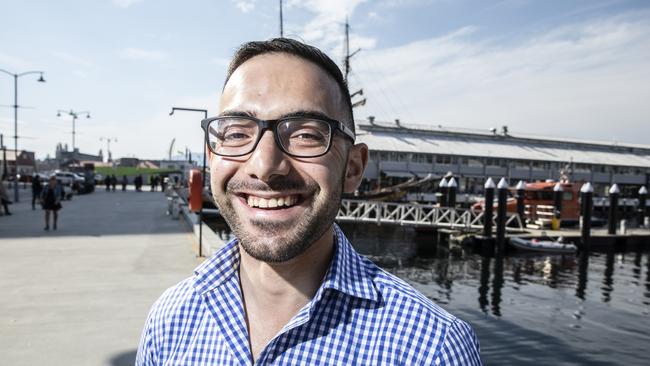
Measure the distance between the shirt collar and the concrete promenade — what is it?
3.49 metres

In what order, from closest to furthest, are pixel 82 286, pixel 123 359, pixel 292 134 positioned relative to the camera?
pixel 292 134 < pixel 123 359 < pixel 82 286

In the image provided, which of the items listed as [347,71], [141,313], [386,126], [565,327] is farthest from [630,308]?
[386,126]

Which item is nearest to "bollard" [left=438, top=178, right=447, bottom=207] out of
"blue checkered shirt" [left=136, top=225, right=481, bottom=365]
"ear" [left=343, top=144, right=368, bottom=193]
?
"ear" [left=343, top=144, right=368, bottom=193]

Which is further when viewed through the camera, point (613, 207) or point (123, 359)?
point (613, 207)

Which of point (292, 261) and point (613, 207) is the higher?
point (292, 261)

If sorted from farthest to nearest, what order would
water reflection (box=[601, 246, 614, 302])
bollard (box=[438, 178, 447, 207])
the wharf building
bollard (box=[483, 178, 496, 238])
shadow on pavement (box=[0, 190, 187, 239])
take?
the wharf building
bollard (box=[438, 178, 447, 207])
bollard (box=[483, 178, 496, 238])
water reflection (box=[601, 246, 614, 302])
shadow on pavement (box=[0, 190, 187, 239])

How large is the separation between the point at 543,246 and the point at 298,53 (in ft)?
72.2

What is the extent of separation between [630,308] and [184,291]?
14636 mm

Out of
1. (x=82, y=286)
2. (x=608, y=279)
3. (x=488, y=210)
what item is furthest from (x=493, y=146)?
(x=82, y=286)

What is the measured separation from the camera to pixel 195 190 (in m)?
10.2

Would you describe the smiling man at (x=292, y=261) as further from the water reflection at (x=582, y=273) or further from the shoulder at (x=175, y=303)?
the water reflection at (x=582, y=273)

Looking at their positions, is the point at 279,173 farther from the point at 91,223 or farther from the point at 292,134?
the point at 91,223

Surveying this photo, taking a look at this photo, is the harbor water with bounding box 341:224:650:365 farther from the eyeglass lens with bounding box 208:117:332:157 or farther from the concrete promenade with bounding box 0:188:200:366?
the eyeglass lens with bounding box 208:117:332:157

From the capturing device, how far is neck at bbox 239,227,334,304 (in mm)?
1666
